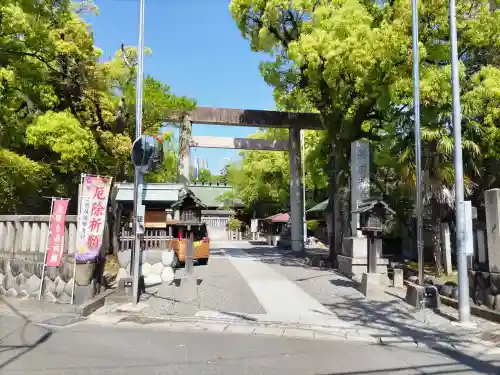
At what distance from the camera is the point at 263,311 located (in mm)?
9453

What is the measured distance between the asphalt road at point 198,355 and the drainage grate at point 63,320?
35cm

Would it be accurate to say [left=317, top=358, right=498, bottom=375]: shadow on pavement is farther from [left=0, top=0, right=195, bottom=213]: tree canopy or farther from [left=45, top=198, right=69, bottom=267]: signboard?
[left=0, top=0, right=195, bottom=213]: tree canopy

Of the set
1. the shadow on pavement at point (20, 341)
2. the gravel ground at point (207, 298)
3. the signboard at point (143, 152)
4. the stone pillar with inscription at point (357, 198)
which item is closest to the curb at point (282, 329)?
the gravel ground at point (207, 298)

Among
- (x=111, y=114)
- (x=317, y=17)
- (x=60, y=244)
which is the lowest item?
(x=60, y=244)

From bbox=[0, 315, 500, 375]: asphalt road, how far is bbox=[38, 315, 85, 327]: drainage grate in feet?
1.15

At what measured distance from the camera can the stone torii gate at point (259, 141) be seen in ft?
76.2

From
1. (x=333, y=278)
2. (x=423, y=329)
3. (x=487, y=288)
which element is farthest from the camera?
(x=333, y=278)

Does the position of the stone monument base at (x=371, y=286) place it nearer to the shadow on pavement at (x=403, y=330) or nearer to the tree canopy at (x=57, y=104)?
the shadow on pavement at (x=403, y=330)

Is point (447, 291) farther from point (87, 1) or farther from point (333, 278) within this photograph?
point (87, 1)

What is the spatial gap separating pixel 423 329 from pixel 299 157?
17916mm

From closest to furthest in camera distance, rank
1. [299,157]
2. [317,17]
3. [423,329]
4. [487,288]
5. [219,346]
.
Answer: [219,346]
[423,329]
[487,288]
[317,17]
[299,157]

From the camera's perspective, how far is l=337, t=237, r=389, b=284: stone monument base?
46.9 ft

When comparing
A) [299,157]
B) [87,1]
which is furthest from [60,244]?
[299,157]

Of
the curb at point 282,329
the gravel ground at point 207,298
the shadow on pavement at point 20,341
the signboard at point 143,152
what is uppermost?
the signboard at point 143,152
